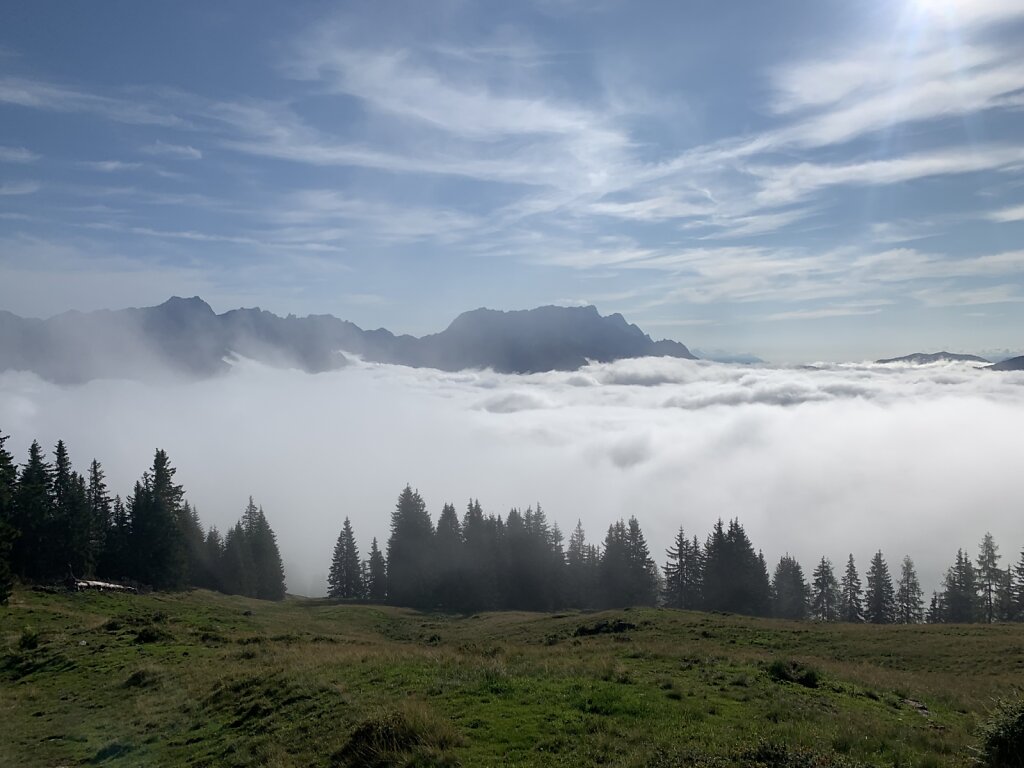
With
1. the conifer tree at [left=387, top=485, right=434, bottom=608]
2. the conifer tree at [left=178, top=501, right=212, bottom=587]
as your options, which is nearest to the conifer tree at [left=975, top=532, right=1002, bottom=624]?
the conifer tree at [left=387, top=485, right=434, bottom=608]

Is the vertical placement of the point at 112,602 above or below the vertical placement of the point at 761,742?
below

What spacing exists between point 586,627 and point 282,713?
3344 cm

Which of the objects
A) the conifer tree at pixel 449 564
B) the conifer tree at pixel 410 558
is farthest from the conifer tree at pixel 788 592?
the conifer tree at pixel 410 558

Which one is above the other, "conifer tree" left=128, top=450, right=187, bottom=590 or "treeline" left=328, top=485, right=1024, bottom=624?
"conifer tree" left=128, top=450, right=187, bottom=590

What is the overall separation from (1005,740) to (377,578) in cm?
9806

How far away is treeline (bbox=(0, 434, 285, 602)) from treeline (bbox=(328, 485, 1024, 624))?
3248cm

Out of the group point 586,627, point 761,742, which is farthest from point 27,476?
point 761,742

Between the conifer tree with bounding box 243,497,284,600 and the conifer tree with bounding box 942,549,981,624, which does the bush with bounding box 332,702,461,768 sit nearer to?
the conifer tree with bounding box 243,497,284,600

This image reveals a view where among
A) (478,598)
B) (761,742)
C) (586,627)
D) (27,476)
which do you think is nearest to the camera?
(761,742)

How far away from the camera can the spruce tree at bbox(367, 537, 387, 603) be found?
9912cm

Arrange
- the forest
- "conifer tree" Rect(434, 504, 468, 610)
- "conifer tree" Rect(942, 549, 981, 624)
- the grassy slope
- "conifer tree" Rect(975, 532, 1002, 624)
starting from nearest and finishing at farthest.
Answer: the grassy slope, "conifer tree" Rect(975, 532, 1002, 624), the forest, "conifer tree" Rect(942, 549, 981, 624), "conifer tree" Rect(434, 504, 468, 610)

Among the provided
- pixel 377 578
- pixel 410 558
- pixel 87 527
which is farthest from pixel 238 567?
pixel 87 527

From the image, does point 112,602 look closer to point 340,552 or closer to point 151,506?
point 151,506

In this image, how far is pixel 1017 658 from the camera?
3444cm
